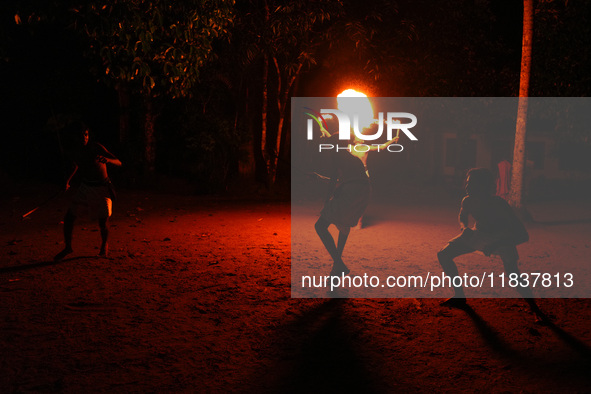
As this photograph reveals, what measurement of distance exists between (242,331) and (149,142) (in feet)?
46.2

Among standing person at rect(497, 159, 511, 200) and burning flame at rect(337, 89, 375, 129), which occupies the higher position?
burning flame at rect(337, 89, 375, 129)

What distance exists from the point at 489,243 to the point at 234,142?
43.8 feet

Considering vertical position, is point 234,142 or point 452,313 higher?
point 234,142

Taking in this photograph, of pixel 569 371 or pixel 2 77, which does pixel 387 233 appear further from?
pixel 2 77

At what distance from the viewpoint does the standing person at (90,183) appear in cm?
756

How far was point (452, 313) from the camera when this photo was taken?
578cm

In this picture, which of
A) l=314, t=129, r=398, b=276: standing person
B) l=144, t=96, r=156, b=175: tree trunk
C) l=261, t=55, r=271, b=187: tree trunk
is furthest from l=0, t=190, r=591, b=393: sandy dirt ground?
l=144, t=96, r=156, b=175: tree trunk

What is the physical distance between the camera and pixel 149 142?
713 inches

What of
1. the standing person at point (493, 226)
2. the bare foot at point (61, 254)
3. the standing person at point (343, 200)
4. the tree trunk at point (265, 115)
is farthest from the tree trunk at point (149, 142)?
the standing person at point (493, 226)

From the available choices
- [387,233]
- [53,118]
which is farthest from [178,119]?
[387,233]

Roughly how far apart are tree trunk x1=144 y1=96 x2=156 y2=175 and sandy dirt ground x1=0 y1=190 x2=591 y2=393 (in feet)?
30.3

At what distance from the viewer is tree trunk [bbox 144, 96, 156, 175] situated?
17.9 m

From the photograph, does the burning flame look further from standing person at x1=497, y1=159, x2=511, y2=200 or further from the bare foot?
the bare foot

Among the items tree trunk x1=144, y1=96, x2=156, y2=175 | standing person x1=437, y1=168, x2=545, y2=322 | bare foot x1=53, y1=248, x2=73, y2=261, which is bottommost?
bare foot x1=53, y1=248, x2=73, y2=261
